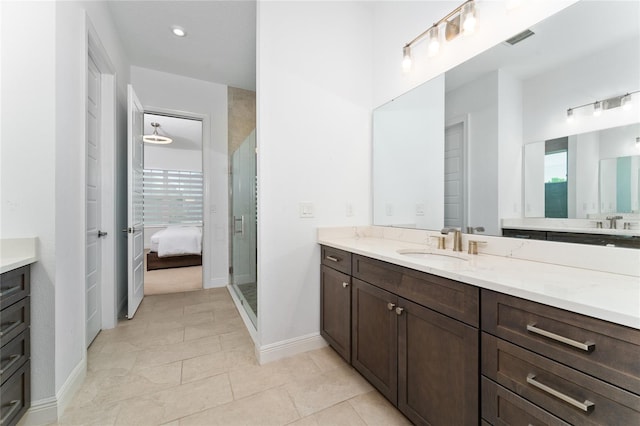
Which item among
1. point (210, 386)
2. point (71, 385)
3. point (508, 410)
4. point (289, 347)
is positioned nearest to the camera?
point (508, 410)

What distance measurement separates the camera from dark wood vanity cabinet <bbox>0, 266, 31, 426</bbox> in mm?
1121

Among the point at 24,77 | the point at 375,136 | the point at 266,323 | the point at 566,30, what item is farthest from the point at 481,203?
the point at 24,77

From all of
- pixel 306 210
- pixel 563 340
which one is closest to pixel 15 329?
pixel 306 210

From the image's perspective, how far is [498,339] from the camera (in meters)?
0.87

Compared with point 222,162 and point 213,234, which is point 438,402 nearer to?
point 213,234

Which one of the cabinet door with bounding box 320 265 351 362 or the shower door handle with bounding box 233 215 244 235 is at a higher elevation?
the shower door handle with bounding box 233 215 244 235

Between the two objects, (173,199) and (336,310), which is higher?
(173,199)

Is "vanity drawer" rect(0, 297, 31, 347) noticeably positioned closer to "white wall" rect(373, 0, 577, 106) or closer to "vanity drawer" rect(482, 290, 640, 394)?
"vanity drawer" rect(482, 290, 640, 394)

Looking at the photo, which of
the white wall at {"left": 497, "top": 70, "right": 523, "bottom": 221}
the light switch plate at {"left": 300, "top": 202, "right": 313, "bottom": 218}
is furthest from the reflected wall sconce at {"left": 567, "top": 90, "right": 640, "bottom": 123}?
the light switch plate at {"left": 300, "top": 202, "right": 313, "bottom": 218}

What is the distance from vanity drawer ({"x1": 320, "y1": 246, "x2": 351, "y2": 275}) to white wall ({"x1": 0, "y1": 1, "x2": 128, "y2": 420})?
5.19ft

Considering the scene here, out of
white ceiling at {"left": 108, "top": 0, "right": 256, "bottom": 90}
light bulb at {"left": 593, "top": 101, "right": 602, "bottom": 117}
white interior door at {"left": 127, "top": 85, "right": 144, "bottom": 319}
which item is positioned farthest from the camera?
white interior door at {"left": 127, "top": 85, "right": 144, "bottom": 319}

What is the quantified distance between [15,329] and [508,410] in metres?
2.07

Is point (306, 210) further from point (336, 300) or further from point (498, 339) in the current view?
point (498, 339)

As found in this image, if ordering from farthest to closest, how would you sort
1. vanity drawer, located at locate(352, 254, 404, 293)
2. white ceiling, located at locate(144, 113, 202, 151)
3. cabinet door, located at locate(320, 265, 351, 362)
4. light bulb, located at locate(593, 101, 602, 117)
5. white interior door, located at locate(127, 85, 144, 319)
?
white ceiling, located at locate(144, 113, 202, 151) → white interior door, located at locate(127, 85, 144, 319) → cabinet door, located at locate(320, 265, 351, 362) → vanity drawer, located at locate(352, 254, 404, 293) → light bulb, located at locate(593, 101, 602, 117)
